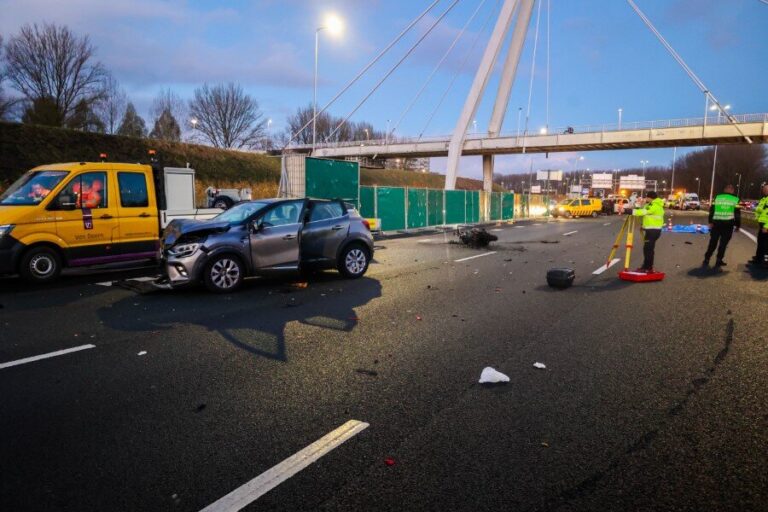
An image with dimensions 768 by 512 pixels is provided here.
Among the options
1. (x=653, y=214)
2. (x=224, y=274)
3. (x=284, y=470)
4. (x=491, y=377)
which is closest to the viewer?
(x=284, y=470)

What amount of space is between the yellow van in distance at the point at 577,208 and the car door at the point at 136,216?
41.2 m

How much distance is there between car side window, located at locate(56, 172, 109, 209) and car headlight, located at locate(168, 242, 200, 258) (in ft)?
8.53

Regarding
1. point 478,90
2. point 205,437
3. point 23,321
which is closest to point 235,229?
point 23,321

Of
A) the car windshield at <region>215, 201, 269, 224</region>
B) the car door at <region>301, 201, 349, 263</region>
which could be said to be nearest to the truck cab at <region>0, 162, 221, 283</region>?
the car windshield at <region>215, 201, 269, 224</region>

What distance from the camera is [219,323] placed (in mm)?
6129

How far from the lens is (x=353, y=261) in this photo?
31.8 feet

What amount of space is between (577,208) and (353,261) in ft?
134

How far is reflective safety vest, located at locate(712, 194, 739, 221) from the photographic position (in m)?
11.1

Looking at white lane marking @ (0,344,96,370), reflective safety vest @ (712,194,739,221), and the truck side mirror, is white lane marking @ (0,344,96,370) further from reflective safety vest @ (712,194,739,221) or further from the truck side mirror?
reflective safety vest @ (712,194,739,221)

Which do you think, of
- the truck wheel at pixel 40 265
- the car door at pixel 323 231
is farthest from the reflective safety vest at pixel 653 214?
the truck wheel at pixel 40 265

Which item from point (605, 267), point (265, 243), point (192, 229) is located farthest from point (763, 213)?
point (192, 229)

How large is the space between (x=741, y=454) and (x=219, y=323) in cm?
538

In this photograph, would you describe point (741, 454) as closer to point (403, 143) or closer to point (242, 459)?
point (242, 459)

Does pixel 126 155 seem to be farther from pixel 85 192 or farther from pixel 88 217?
pixel 88 217
